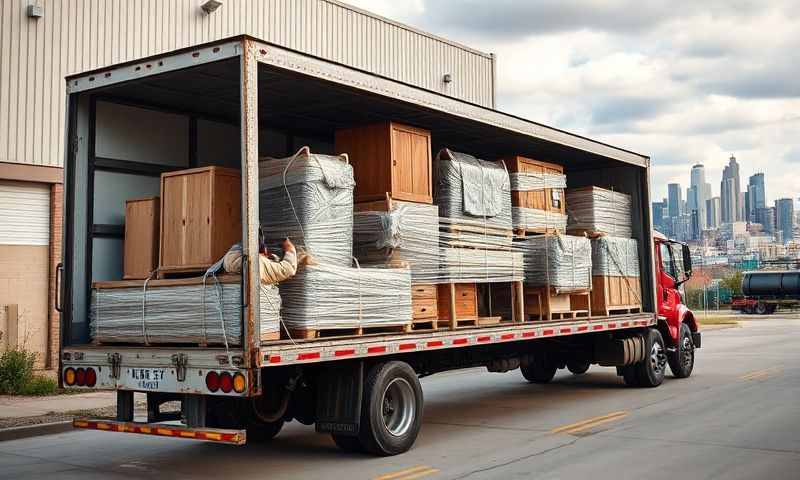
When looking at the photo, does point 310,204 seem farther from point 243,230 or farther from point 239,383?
point 239,383

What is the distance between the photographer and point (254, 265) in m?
6.77

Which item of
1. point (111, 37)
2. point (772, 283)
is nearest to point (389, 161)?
point (111, 37)

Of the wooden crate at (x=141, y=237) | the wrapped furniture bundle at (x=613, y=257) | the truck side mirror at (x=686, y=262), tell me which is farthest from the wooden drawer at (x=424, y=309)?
the truck side mirror at (x=686, y=262)

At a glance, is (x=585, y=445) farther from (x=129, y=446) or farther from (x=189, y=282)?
(x=129, y=446)

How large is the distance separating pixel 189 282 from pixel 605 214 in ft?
25.2

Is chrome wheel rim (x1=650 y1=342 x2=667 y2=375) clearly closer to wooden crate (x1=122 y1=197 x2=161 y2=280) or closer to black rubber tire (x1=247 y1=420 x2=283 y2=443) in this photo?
black rubber tire (x1=247 y1=420 x2=283 y2=443)

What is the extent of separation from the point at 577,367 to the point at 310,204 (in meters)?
8.77

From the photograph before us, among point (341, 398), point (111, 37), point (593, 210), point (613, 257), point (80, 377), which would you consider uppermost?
point (111, 37)

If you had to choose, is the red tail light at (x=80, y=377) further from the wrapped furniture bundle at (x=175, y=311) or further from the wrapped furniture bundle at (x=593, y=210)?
the wrapped furniture bundle at (x=593, y=210)

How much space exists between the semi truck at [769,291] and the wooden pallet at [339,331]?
47.0 meters

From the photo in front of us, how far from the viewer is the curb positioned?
10.2 metres

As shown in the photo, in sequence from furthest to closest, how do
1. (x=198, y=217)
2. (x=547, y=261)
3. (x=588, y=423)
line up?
(x=547, y=261)
(x=588, y=423)
(x=198, y=217)

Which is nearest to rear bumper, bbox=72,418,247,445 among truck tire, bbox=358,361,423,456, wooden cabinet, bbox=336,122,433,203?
truck tire, bbox=358,361,423,456

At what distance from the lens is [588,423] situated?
10.3 meters
